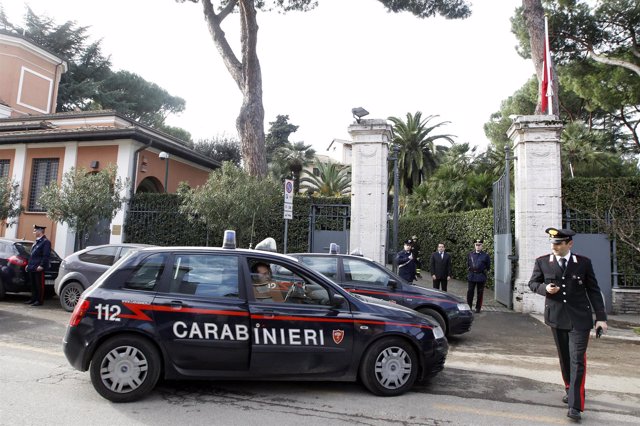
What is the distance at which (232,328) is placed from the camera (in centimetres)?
433

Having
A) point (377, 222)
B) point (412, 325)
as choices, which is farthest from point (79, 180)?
point (412, 325)

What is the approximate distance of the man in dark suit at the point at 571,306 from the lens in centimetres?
409

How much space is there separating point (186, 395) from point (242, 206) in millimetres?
6867

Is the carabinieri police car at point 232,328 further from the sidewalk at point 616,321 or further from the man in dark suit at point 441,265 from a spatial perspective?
the man in dark suit at point 441,265

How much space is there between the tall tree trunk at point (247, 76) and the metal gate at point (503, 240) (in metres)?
7.52

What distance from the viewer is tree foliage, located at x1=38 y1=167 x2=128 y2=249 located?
1135cm

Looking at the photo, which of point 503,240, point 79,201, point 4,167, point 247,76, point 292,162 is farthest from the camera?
point 292,162

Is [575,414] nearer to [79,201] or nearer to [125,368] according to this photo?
[125,368]

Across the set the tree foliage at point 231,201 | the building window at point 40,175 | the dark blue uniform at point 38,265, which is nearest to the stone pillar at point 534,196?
the tree foliage at point 231,201

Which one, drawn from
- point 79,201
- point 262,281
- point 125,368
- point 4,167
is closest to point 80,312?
point 125,368

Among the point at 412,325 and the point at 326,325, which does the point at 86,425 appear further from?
the point at 412,325

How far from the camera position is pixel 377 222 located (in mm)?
11328

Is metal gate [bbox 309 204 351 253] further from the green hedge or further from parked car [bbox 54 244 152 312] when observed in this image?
the green hedge

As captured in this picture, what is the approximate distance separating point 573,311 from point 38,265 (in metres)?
10.3
